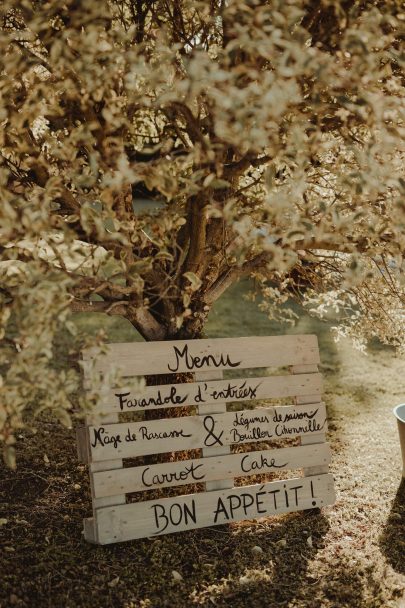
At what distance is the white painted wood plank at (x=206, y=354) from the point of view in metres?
4.30

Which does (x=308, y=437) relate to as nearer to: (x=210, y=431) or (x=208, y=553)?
(x=210, y=431)

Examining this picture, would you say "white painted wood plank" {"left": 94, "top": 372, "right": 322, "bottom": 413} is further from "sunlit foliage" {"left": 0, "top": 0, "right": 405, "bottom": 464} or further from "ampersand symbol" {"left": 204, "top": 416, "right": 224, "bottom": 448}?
"sunlit foliage" {"left": 0, "top": 0, "right": 405, "bottom": 464}

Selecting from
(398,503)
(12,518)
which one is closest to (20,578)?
(12,518)

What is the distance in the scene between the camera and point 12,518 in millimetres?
4668

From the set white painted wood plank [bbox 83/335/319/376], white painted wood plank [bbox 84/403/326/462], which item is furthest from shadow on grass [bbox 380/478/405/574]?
white painted wood plank [bbox 83/335/319/376]

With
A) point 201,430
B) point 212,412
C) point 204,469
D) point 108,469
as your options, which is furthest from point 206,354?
point 108,469

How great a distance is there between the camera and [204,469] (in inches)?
175

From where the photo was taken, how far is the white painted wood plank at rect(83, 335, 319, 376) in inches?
169

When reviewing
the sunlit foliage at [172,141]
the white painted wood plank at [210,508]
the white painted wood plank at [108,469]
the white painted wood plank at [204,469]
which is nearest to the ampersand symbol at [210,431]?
the white painted wood plank at [204,469]

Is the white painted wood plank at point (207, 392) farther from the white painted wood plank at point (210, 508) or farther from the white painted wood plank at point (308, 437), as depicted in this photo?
the white painted wood plank at point (210, 508)

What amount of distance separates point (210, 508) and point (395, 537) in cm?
150

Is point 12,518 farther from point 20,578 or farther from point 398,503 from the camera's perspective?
point 398,503

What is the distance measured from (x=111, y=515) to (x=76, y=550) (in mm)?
404

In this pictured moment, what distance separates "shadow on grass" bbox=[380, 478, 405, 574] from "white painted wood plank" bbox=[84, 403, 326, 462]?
0.95 metres
